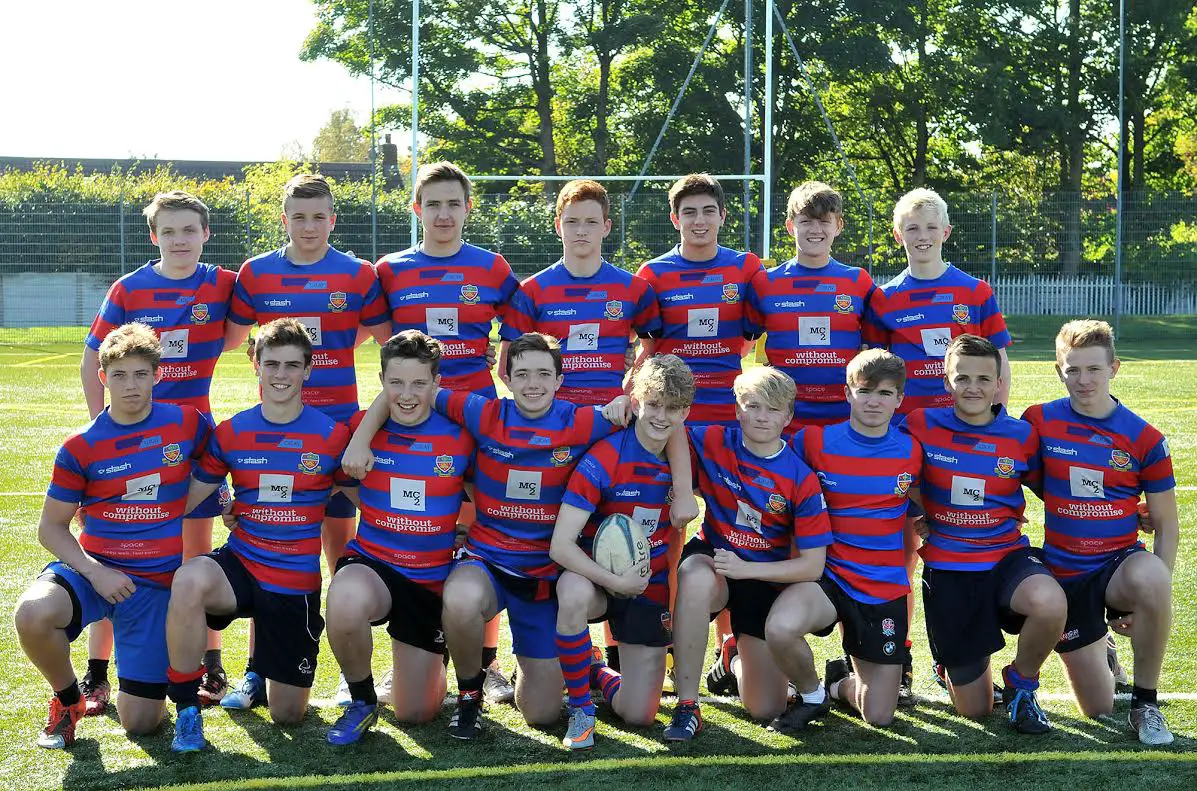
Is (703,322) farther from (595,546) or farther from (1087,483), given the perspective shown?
(1087,483)

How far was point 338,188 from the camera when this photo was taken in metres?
24.5

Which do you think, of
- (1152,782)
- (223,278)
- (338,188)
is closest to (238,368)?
(338,188)

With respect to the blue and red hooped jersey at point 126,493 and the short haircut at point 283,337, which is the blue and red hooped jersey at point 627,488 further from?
the blue and red hooped jersey at point 126,493

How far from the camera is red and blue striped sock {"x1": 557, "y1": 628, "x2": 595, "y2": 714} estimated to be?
376 centimetres

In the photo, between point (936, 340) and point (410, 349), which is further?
point (936, 340)

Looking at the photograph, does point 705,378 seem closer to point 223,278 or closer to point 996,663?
point 996,663

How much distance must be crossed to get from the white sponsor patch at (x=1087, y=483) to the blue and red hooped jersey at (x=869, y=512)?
0.52m

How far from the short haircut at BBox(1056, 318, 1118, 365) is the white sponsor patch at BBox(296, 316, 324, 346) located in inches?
107

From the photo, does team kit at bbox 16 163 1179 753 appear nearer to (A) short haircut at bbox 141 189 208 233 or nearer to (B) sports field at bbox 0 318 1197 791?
(B) sports field at bbox 0 318 1197 791

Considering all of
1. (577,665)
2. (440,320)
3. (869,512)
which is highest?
(440,320)

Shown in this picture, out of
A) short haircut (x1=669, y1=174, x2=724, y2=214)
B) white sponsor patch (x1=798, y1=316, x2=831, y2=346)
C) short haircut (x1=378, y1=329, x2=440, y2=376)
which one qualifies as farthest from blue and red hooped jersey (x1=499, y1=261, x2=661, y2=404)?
short haircut (x1=378, y1=329, x2=440, y2=376)

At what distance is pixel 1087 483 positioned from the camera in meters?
3.99

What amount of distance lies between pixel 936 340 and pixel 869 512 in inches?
38.4

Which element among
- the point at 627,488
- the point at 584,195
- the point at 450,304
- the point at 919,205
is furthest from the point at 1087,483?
the point at 450,304
